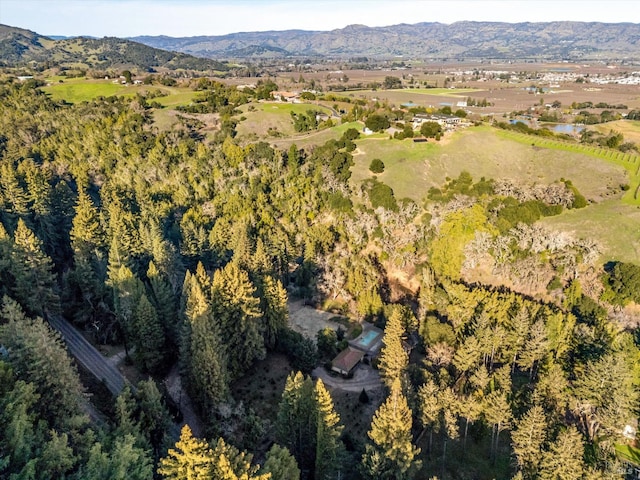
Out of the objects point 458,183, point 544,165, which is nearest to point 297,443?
point 458,183

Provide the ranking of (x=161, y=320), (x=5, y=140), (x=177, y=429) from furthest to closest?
(x=5, y=140) < (x=161, y=320) < (x=177, y=429)

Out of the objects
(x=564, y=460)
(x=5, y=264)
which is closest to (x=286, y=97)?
(x=5, y=264)

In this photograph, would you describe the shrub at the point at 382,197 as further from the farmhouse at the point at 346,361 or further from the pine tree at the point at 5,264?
the pine tree at the point at 5,264

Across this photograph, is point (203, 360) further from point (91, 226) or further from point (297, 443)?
point (91, 226)

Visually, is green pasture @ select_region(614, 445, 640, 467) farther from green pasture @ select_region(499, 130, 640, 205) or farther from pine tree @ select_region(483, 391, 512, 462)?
green pasture @ select_region(499, 130, 640, 205)

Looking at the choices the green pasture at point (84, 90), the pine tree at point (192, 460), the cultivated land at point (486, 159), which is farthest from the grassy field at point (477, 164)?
the green pasture at point (84, 90)

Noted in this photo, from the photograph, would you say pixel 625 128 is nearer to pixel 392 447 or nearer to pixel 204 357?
pixel 392 447
